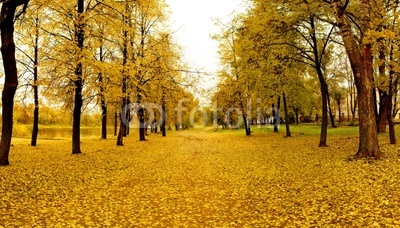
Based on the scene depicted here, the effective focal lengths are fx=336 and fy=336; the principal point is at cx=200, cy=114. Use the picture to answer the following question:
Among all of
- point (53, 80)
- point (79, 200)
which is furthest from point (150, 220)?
point (53, 80)

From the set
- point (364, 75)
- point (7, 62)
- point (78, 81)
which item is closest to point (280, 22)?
point (364, 75)

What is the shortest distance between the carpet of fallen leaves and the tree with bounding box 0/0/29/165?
1.27 meters

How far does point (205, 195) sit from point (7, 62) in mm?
9337

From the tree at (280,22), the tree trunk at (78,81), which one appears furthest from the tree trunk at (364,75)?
the tree trunk at (78,81)

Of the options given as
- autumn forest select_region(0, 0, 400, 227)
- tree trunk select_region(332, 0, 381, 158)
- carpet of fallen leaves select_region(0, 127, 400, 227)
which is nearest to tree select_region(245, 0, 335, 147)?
autumn forest select_region(0, 0, 400, 227)

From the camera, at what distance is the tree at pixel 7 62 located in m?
12.0

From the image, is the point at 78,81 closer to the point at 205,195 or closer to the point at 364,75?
the point at 205,195

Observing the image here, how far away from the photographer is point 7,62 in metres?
12.9

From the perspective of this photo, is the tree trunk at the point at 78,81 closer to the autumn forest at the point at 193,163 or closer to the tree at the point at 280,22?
the autumn forest at the point at 193,163

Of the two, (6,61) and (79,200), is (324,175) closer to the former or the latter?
(79,200)

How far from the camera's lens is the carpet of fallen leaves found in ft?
22.8

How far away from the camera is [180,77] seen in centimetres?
2750

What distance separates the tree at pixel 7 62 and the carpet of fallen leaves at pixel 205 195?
127cm

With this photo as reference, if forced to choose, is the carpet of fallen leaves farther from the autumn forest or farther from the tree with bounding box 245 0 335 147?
the tree with bounding box 245 0 335 147
